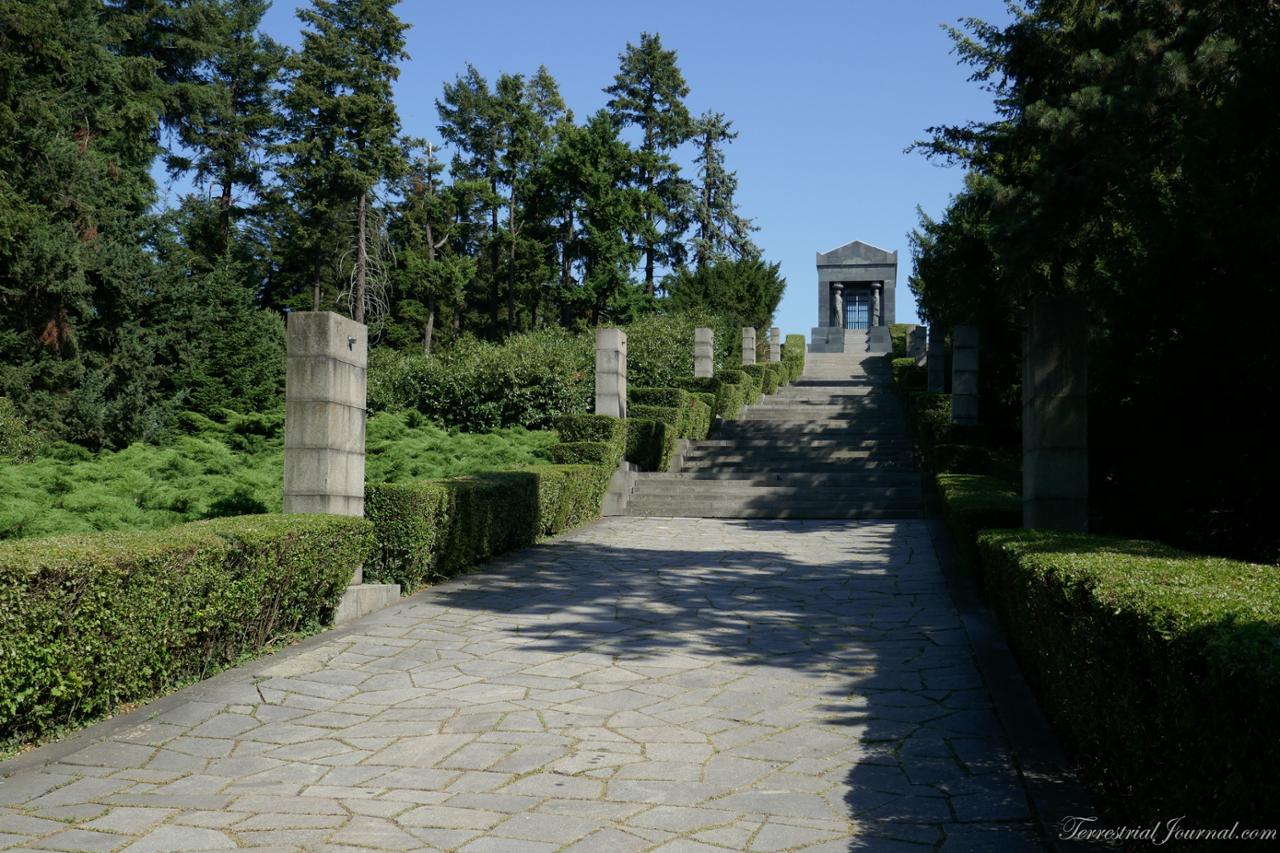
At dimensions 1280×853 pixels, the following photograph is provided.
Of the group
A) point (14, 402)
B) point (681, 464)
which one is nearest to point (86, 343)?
point (14, 402)

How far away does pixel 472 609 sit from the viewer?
8.76 metres

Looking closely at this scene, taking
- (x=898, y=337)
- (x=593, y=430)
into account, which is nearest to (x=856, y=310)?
(x=898, y=337)

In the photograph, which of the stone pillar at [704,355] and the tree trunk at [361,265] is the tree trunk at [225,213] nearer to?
the tree trunk at [361,265]

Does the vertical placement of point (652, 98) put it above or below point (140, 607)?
above

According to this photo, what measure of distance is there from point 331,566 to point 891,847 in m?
5.15

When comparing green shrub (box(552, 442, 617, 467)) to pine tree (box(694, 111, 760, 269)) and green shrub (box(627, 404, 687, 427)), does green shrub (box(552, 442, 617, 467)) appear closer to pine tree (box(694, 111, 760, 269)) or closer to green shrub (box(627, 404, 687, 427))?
green shrub (box(627, 404, 687, 427))

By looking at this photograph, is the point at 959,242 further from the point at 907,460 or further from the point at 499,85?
the point at 499,85

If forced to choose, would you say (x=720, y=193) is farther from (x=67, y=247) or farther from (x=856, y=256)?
(x=67, y=247)

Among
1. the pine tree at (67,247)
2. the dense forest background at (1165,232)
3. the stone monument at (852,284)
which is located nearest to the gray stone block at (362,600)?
the dense forest background at (1165,232)

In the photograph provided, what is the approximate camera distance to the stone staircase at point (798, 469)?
16.3 metres

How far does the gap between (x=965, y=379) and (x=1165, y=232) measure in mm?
9178

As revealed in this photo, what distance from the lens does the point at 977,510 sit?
8961 millimetres

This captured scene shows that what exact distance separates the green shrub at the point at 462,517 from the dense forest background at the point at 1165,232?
5.98 m

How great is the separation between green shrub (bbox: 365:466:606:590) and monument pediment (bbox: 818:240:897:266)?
44729mm
